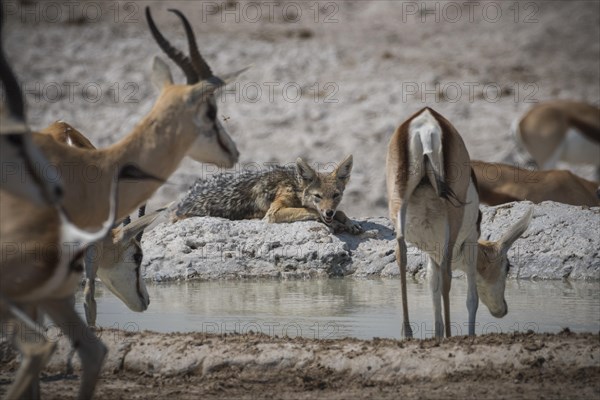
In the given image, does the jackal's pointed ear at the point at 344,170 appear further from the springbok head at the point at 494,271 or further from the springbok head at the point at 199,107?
the springbok head at the point at 199,107

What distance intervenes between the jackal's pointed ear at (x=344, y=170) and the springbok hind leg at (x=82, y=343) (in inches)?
371

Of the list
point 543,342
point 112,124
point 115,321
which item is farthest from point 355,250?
point 112,124

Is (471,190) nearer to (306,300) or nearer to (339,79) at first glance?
(306,300)

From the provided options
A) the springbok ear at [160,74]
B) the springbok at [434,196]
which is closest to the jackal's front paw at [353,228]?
the springbok at [434,196]

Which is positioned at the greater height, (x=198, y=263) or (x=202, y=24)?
(x=202, y=24)

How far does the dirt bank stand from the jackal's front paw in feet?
18.7

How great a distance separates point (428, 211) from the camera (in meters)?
9.57

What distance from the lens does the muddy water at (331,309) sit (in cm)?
998

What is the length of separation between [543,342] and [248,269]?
6.10 m

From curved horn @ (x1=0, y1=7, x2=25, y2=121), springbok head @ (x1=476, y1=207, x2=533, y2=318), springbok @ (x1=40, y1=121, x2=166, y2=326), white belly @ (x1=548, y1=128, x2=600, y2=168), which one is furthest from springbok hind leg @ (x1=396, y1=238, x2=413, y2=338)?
white belly @ (x1=548, y1=128, x2=600, y2=168)

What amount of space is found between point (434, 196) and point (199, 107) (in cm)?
286

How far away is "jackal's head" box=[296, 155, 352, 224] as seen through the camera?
51.0 feet

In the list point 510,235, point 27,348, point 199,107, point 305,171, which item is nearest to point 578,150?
point 305,171

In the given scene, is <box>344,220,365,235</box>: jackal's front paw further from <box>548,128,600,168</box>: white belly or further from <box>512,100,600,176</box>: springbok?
<box>548,128,600,168</box>: white belly
